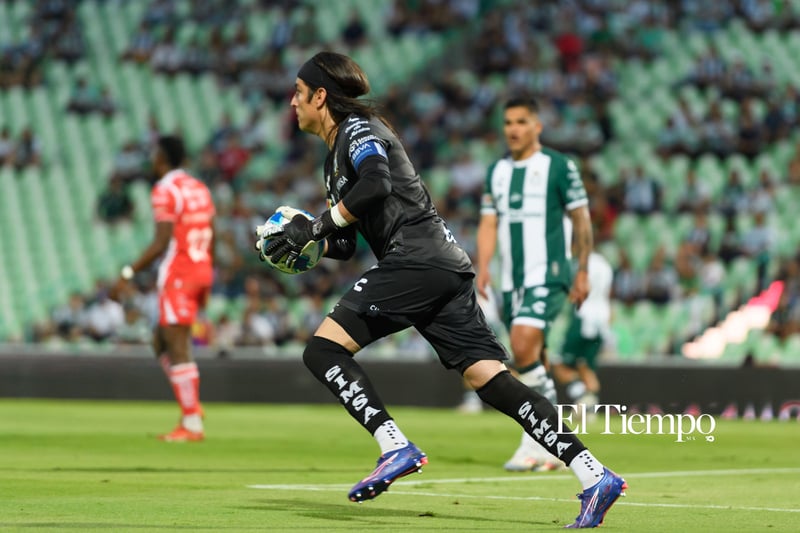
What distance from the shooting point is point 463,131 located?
2820 centimetres

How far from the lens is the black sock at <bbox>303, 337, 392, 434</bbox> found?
24.5 feet

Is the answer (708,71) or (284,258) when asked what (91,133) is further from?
(284,258)

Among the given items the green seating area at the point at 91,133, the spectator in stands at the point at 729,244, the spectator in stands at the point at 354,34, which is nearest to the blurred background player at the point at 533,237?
the spectator in stands at the point at 729,244

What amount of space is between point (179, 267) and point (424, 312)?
671 centimetres

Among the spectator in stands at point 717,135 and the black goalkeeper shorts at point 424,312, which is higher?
the spectator in stands at point 717,135

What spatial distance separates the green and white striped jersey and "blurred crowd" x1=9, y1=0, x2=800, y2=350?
1083cm

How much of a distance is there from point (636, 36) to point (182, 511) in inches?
888

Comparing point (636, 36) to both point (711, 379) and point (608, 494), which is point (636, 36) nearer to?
point (711, 379)

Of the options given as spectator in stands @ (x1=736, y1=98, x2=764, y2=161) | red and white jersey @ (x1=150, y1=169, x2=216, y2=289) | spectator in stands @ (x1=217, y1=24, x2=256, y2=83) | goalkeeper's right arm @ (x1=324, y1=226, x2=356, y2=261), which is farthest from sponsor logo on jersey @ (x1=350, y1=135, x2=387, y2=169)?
spectator in stands @ (x1=217, y1=24, x2=256, y2=83)

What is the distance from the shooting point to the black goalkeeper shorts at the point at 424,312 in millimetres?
7586

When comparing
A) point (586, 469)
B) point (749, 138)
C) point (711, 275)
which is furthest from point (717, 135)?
point (586, 469)

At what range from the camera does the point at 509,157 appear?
38.3 feet

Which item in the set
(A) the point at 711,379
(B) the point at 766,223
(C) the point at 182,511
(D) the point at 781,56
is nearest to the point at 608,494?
(C) the point at 182,511

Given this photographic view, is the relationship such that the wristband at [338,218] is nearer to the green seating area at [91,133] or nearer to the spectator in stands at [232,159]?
the green seating area at [91,133]
